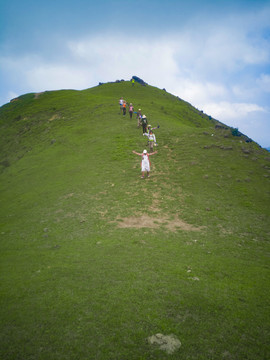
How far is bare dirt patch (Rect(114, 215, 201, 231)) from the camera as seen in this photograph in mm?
13383

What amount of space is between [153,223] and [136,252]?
12.8ft

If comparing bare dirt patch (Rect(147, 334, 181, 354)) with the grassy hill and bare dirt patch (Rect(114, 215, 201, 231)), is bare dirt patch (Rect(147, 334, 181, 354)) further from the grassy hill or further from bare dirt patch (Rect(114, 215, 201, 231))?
bare dirt patch (Rect(114, 215, 201, 231))

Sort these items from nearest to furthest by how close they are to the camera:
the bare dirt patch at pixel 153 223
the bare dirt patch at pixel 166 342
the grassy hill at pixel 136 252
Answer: the bare dirt patch at pixel 166 342, the grassy hill at pixel 136 252, the bare dirt patch at pixel 153 223

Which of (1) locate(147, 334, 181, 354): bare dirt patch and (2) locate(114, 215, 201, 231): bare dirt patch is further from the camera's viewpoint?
(2) locate(114, 215, 201, 231): bare dirt patch

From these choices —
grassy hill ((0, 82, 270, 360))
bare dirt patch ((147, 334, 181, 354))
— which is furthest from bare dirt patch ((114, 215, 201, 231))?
bare dirt patch ((147, 334, 181, 354))

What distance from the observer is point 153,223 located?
13.9 metres

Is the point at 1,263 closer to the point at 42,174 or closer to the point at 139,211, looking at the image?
the point at 139,211

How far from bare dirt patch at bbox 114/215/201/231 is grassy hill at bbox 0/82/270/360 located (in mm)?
76

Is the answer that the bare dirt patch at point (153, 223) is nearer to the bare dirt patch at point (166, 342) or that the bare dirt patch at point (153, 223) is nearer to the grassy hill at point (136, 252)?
the grassy hill at point (136, 252)

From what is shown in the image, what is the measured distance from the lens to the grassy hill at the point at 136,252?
18.5 feet

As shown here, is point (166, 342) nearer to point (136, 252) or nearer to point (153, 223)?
point (136, 252)

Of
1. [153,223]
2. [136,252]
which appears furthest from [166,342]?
[153,223]

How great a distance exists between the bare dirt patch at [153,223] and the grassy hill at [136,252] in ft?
0.25

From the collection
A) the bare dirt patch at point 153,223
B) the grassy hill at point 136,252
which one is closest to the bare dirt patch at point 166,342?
the grassy hill at point 136,252
